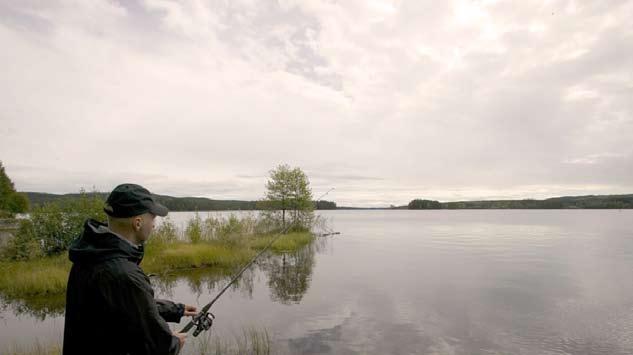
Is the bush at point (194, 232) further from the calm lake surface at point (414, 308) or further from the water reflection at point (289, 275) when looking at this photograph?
the calm lake surface at point (414, 308)

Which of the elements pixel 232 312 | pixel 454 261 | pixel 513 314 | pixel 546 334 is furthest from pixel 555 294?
pixel 232 312

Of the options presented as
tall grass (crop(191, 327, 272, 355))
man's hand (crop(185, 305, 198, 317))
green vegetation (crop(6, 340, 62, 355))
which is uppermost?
man's hand (crop(185, 305, 198, 317))

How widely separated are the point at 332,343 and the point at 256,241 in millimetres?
15688

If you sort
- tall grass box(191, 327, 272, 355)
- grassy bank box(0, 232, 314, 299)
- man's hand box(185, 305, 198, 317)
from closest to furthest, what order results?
man's hand box(185, 305, 198, 317)
tall grass box(191, 327, 272, 355)
grassy bank box(0, 232, 314, 299)

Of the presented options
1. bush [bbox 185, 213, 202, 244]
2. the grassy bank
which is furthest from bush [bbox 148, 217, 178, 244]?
bush [bbox 185, 213, 202, 244]

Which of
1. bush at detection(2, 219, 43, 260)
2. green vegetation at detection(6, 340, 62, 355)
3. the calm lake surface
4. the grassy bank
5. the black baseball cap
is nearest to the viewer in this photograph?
the black baseball cap

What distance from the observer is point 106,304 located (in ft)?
6.91

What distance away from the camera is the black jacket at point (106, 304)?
2113 millimetres

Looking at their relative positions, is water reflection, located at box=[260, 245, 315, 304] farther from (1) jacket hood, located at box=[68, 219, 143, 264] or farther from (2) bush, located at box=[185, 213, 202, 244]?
(1) jacket hood, located at box=[68, 219, 143, 264]

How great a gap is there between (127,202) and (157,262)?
15.2 m

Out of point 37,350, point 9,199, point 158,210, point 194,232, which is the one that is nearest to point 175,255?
point 194,232

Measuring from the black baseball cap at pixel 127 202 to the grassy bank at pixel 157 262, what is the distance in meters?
12.4

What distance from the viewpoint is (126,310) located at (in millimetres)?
2148

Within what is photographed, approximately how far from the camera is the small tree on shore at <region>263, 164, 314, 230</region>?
3181 centimetres
